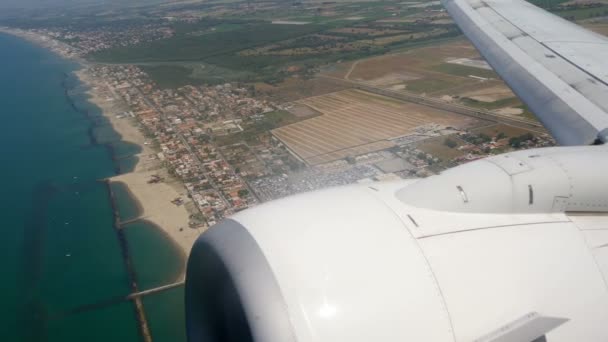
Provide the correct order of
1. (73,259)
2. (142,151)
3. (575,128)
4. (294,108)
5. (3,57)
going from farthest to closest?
(3,57), (294,108), (142,151), (73,259), (575,128)

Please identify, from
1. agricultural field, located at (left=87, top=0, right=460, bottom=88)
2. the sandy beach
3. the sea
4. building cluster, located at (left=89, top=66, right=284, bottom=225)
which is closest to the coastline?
the sandy beach

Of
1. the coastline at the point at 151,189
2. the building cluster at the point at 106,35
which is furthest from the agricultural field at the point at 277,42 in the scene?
the coastline at the point at 151,189

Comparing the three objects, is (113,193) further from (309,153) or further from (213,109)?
(213,109)

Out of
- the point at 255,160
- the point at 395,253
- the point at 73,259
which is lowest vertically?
the point at 73,259

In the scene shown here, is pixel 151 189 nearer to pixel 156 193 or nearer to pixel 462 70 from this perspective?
pixel 156 193

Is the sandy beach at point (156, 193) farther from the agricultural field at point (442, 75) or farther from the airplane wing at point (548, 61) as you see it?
the agricultural field at point (442, 75)

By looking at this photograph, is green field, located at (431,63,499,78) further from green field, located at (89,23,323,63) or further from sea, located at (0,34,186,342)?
green field, located at (89,23,323,63)

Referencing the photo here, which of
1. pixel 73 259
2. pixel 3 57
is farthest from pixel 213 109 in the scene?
pixel 3 57

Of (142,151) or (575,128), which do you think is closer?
(575,128)
